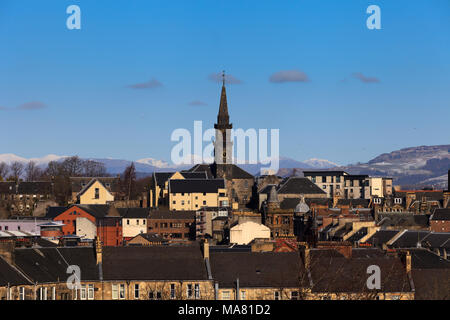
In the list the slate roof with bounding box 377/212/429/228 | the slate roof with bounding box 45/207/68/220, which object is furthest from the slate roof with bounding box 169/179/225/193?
the slate roof with bounding box 377/212/429/228

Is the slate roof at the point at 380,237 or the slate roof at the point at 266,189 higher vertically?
the slate roof at the point at 266,189

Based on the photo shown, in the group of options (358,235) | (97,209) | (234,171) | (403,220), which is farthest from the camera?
(234,171)

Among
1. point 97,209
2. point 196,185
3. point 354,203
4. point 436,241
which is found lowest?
point 436,241

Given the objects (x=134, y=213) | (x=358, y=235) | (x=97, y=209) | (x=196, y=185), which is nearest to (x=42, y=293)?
(x=358, y=235)

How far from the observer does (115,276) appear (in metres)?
59.8

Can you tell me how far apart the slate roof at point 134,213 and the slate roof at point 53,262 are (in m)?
74.9

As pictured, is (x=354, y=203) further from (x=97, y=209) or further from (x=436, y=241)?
(x=436, y=241)

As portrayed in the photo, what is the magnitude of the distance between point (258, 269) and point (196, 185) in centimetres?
9894

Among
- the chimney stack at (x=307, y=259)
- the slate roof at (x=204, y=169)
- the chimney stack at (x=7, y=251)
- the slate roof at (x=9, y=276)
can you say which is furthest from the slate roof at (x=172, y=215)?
the slate roof at (x=9, y=276)

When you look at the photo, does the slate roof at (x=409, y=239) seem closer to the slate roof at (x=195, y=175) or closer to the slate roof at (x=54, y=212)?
the slate roof at (x=54, y=212)

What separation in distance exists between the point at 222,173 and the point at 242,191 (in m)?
5.79

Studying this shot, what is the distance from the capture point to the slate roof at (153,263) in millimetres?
60000

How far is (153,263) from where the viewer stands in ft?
203
